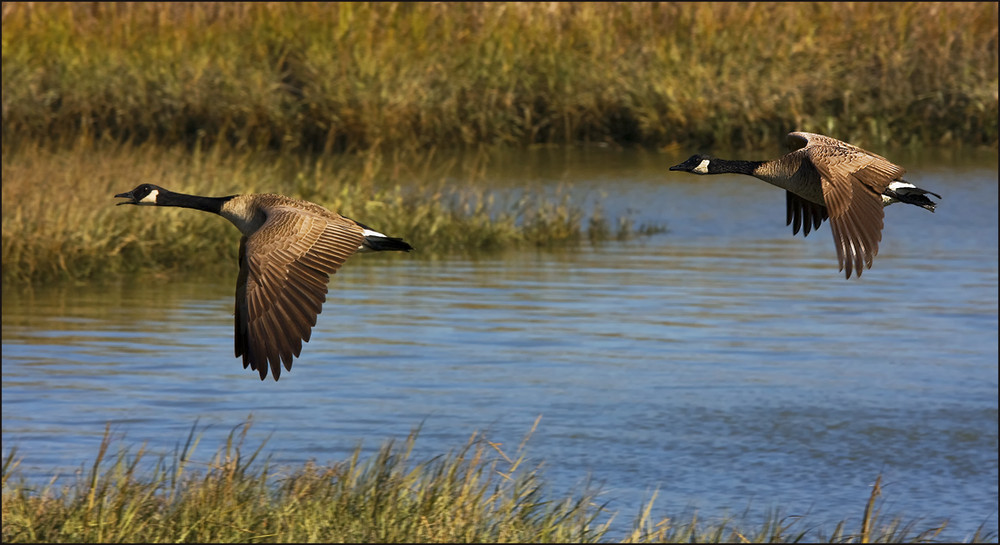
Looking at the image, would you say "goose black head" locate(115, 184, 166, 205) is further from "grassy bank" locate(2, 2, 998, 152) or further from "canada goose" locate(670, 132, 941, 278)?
"grassy bank" locate(2, 2, 998, 152)

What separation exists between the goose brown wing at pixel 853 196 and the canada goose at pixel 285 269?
1.27 m

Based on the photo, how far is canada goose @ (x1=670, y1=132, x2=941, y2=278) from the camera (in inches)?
168

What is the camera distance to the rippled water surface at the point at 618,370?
456 inches

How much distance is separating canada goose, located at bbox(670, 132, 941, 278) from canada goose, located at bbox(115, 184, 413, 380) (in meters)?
1.10

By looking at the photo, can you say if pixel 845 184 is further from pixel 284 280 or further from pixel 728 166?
pixel 284 280

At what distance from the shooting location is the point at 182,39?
2266cm

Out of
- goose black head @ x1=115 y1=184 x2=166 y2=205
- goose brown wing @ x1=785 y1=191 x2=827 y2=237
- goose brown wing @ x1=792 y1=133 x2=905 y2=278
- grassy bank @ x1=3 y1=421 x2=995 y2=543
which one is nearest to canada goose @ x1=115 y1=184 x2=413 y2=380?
goose black head @ x1=115 y1=184 x2=166 y2=205

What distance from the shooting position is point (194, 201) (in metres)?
6.08

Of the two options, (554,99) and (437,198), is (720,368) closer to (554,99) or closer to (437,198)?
(437,198)

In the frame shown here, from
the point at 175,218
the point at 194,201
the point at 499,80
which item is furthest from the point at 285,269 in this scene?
the point at 499,80

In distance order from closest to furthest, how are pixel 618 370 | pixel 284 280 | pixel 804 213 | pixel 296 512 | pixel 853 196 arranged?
1. pixel 853 196
2. pixel 284 280
3. pixel 804 213
4. pixel 296 512
5. pixel 618 370

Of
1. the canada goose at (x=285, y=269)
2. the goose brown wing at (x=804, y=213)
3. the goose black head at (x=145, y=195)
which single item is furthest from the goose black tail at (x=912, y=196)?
the goose black head at (x=145, y=195)

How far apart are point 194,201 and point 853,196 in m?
2.64

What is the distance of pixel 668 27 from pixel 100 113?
8.36m
